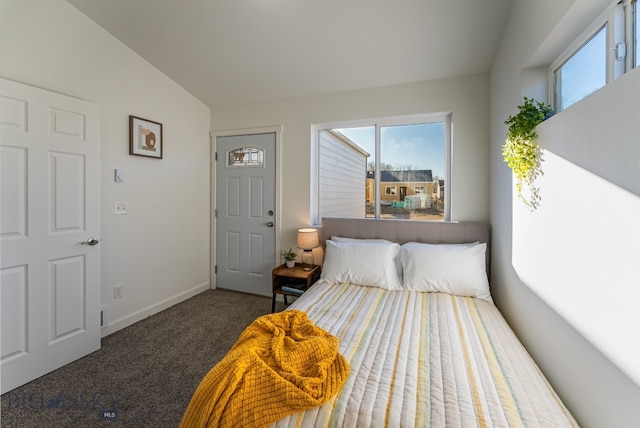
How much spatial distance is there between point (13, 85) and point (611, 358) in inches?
136

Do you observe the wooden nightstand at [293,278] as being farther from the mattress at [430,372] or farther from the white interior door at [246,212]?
the mattress at [430,372]

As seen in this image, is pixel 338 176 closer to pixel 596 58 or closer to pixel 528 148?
pixel 528 148

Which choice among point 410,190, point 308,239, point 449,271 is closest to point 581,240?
point 449,271

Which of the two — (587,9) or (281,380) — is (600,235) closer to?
(587,9)

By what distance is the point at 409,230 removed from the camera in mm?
2768

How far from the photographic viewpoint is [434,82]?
2.72m

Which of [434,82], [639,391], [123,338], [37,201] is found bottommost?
[123,338]

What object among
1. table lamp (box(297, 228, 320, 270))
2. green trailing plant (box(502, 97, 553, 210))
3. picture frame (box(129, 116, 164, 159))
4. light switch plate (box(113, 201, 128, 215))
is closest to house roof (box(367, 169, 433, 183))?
table lamp (box(297, 228, 320, 270))

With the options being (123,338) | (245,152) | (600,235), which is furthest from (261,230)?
(600,235)

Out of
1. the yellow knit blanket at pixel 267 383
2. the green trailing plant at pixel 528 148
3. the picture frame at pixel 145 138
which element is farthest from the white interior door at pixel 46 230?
the green trailing plant at pixel 528 148

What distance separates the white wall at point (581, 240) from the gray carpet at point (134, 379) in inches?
80.9

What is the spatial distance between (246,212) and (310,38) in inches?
83.0

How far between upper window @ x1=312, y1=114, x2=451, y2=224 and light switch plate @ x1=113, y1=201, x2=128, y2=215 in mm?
1956

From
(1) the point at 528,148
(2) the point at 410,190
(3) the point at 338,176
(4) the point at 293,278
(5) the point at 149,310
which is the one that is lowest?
(5) the point at 149,310
